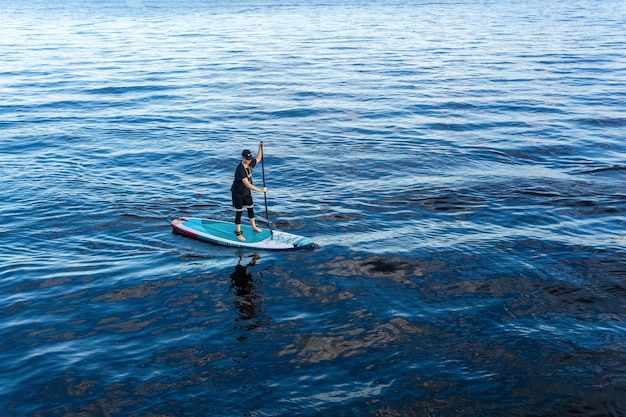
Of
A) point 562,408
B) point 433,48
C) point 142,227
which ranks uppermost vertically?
point 433,48

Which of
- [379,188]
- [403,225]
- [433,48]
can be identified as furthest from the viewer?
[433,48]

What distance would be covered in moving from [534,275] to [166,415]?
10.2 m

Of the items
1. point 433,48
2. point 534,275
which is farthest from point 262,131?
point 433,48

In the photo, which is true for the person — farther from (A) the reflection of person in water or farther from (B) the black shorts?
(A) the reflection of person in water

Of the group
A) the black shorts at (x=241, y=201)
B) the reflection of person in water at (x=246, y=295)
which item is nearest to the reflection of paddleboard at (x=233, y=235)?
the reflection of person in water at (x=246, y=295)

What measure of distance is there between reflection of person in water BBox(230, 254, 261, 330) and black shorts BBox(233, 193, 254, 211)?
1726mm

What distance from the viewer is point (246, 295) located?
15.6m

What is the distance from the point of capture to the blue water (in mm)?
12203

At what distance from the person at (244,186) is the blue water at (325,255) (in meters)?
1.15

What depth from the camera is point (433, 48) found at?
64188mm

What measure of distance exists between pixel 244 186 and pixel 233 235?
173 centimetres

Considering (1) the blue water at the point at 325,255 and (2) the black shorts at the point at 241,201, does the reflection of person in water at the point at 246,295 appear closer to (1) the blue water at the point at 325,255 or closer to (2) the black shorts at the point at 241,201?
(1) the blue water at the point at 325,255

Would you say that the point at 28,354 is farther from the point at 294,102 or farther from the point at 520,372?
the point at 294,102

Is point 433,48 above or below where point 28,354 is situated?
above
